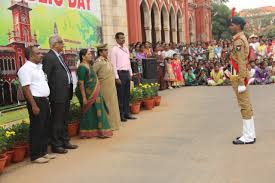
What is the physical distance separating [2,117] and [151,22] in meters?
14.6

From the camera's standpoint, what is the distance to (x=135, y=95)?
942cm

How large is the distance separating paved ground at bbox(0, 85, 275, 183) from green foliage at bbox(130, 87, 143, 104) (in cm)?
98

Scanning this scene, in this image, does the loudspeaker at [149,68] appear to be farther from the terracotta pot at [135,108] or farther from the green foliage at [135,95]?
the terracotta pot at [135,108]

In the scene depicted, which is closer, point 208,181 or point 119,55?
point 208,181

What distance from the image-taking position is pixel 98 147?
6375 millimetres

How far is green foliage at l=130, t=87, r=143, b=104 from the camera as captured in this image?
368 inches

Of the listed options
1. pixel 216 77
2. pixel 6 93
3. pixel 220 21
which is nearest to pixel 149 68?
pixel 216 77

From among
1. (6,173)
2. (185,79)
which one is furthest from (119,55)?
(185,79)

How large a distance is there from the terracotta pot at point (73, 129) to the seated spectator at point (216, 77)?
912 centimetres

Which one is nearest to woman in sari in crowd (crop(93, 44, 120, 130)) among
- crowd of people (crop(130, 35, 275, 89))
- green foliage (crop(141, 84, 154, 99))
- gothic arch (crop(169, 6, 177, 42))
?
green foliage (crop(141, 84, 154, 99))

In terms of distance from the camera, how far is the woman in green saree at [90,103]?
22.4 feet

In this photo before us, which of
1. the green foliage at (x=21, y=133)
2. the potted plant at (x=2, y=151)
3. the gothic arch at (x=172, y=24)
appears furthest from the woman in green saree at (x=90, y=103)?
the gothic arch at (x=172, y=24)

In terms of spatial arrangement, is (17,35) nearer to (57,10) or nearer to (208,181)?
(57,10)

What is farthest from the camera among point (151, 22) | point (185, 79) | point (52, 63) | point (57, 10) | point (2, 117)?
point (151, 22)
